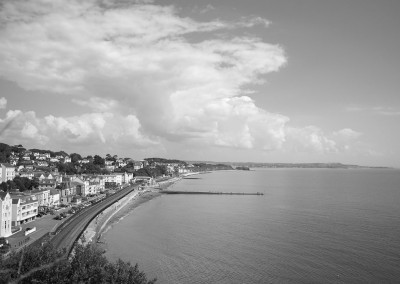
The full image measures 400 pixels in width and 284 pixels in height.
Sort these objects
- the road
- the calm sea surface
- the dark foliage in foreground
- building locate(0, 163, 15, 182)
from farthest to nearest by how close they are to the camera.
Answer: building locate(0, 163, 15, 182) → the road → the calm sea surface → the dark foliage in foreground

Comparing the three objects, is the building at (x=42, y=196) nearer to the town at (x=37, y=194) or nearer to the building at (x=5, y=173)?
the town at (x=37, y=194)

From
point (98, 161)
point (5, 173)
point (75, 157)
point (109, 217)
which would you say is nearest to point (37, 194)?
point (109, 217)

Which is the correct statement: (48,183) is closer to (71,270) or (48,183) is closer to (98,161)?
(71,270)

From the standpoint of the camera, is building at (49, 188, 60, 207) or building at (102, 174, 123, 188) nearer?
building at (49, 188, 60, 207)

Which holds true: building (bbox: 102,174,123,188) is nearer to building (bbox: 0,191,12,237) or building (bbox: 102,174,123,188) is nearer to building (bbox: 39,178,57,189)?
building (bbox: 39,178,57,189)

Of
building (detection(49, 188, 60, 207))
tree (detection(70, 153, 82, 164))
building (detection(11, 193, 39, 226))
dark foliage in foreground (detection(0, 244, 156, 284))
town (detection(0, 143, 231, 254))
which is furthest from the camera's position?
tree (detection(70, 153, 82, 164))

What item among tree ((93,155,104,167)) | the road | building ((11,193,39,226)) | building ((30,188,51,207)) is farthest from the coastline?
tree ((93,155,104,167))

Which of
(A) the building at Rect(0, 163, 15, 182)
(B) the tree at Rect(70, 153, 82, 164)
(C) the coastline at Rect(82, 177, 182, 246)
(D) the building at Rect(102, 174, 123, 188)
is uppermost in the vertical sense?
(B) the tree at Rect(70, 153, 82, 164)
